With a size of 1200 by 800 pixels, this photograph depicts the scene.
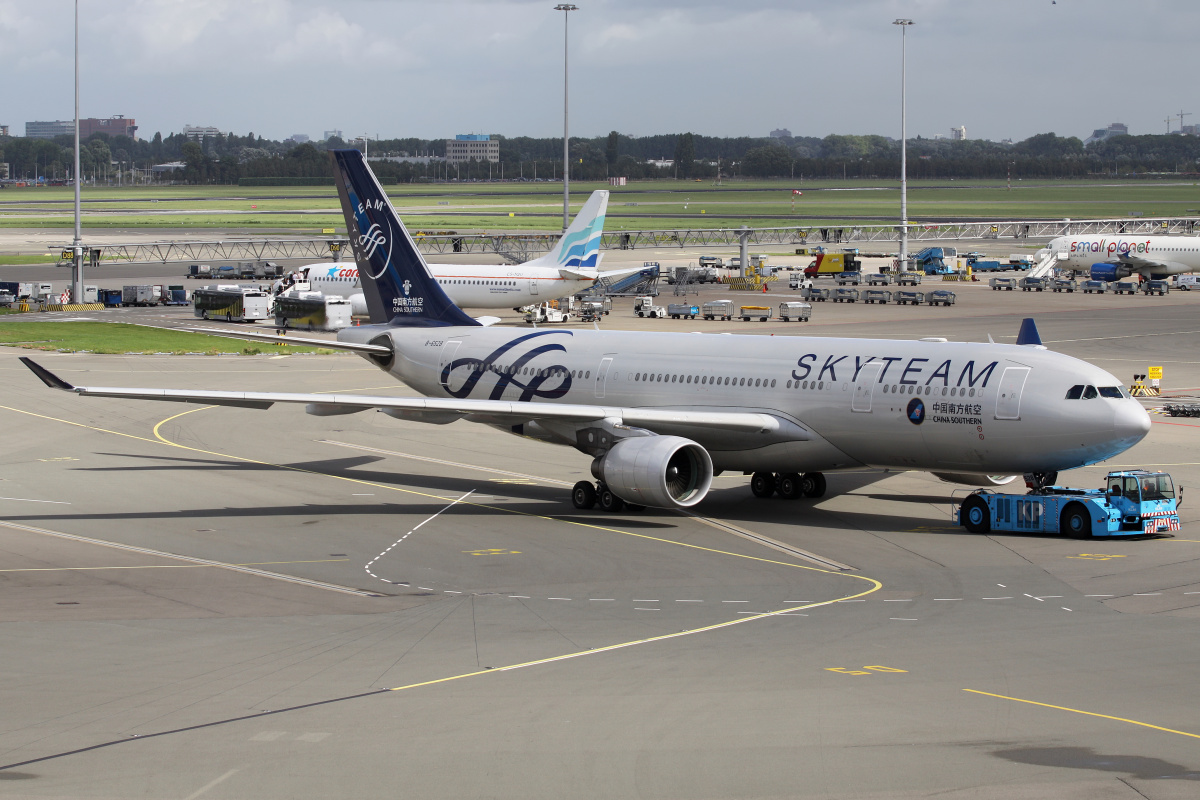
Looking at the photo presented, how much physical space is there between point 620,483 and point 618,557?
351 cm

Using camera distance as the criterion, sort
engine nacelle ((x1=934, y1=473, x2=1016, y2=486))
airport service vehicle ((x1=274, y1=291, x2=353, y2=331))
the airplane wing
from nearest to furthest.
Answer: the airplane wing < engine nacelle ((x1=934, y1=473, x2=1016, y2=486)) < airport service vehicle ((x1=274, y1=291, x2=353, y2=331))

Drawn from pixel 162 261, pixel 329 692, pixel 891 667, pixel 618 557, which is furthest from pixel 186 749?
pixel 162 261

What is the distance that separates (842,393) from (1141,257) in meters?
100

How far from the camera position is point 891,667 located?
71.3 feet

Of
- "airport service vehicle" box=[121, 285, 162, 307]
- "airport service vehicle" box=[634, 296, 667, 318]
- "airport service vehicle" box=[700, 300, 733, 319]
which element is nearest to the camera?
"airport service vehicle" box=[700, 300, 733, 319]

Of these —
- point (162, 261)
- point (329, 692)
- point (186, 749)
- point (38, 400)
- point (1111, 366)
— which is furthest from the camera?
point (162, 261)

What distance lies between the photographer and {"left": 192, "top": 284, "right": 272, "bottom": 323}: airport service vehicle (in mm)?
92000

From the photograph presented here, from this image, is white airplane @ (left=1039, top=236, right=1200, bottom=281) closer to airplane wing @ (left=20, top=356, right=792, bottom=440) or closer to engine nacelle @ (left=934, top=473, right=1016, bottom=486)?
engine nacelle @ (left=934, top=473, right=1016, bottom=486)

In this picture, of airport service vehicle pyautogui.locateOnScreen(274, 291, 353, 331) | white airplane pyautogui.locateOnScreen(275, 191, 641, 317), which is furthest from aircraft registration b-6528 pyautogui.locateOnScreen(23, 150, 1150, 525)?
airport service vehicle pyautogui.locateOnScreen(274, 291, 353, 331)

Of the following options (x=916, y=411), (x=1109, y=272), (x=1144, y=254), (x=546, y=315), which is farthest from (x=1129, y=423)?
(x=1144, y=254)

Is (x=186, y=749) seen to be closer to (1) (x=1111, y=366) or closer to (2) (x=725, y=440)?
(2) (x=725, y=440)

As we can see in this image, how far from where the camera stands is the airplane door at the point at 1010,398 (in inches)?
1268

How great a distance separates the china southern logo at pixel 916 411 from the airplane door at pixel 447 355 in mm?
15546

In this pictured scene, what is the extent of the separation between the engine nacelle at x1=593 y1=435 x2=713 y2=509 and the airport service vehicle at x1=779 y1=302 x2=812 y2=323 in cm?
5715
